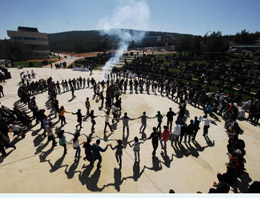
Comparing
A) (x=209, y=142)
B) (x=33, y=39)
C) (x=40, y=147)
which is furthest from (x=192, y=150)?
(x=33, y=39)

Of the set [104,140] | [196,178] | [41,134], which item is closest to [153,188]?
[196,178]

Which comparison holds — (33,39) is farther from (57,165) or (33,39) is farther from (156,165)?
(156,165)

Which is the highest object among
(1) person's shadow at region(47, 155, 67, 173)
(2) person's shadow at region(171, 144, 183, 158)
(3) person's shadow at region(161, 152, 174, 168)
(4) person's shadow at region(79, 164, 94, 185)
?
(1) person's shadow at region(47, 155, 67, 173)

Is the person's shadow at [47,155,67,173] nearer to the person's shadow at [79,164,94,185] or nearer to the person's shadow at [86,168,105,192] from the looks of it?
the person's shadow at [79,164,94,185]

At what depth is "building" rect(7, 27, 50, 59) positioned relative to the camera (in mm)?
64000

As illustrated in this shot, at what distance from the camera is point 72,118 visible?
11484mm

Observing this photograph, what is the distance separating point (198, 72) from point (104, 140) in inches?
879

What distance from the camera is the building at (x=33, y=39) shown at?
64000 mm

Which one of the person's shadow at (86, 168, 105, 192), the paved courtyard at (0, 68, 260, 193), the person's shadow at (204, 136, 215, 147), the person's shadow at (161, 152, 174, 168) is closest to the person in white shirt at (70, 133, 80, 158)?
the paved courtyard at (0, 68, 260, 193)

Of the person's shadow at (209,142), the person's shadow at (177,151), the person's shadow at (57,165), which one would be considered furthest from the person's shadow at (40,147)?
the person's shadow at (209,142)

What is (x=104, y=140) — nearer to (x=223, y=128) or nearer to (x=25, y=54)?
(x=223, y=128)

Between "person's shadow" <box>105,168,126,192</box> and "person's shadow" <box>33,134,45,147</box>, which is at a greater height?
"person's shadow" <box>33,134,45,147</box>

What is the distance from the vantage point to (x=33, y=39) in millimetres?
67625

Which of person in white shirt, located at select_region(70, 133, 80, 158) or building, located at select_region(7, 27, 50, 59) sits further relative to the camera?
building, located at select_region(7, 27, 50, 59)
